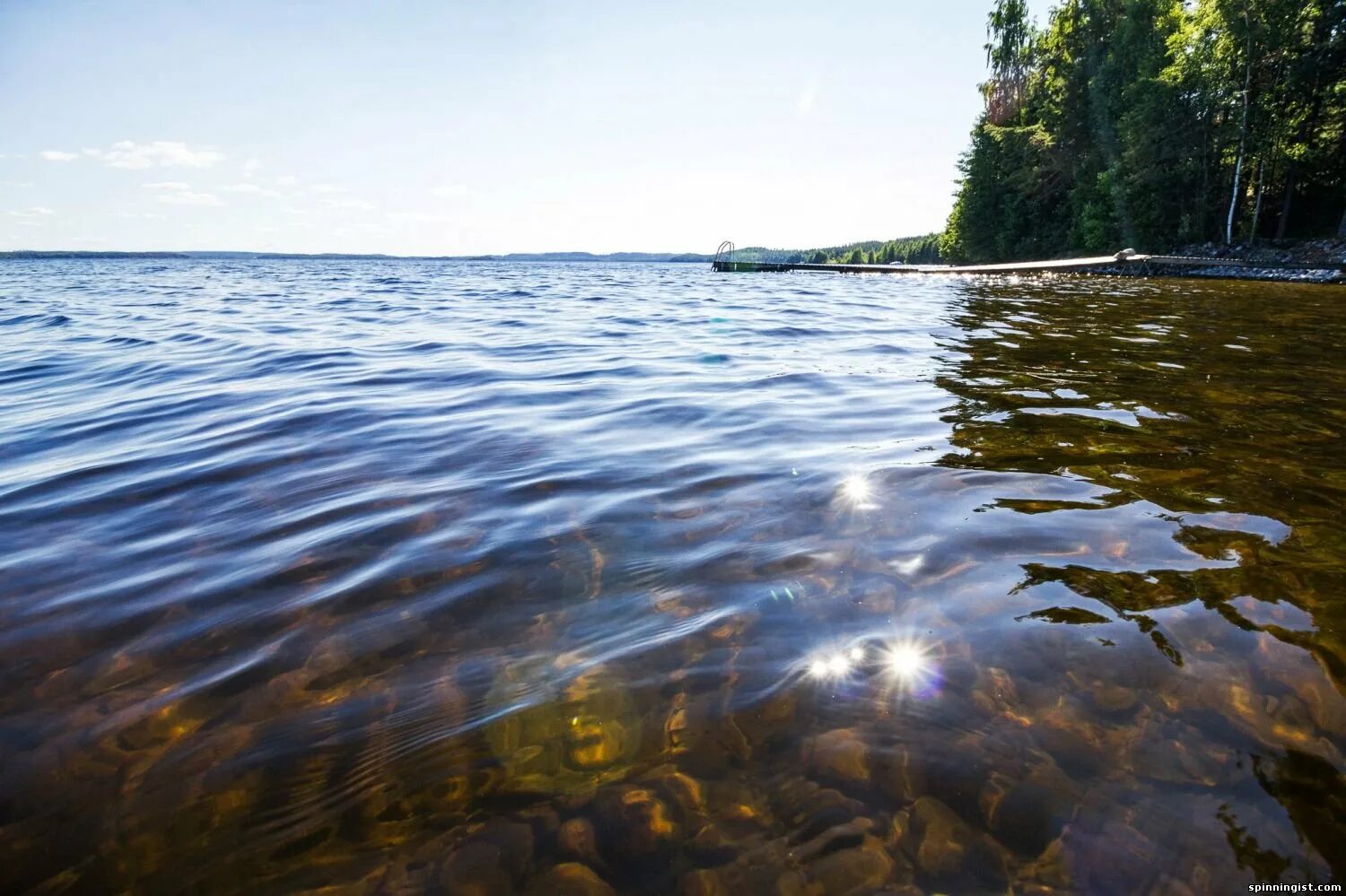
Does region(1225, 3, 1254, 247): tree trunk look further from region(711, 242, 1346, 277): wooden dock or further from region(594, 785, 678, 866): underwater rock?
region(594, 785, 678, 866): underwater rock

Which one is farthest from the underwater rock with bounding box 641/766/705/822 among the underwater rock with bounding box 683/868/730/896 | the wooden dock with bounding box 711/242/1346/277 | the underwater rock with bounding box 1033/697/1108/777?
the wooden dock with bounding box 711/242/1346/277

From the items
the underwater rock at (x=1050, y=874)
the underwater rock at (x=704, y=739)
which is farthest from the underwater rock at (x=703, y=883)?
the underwater rock at (x=1050, y=874)

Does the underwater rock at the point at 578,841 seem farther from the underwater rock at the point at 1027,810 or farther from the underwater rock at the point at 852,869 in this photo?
the underwater rock at the point at 1027,810

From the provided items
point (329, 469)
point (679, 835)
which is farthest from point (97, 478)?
point (679, 835)

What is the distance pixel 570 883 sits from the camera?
138 centimetres

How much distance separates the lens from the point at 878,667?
1.99m

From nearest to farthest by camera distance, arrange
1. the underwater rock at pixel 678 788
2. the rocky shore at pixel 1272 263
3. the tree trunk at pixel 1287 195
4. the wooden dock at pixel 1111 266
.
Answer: the underwater rock at pixel 678 788 → the rocky shore at pixel 1272 263 → the wooden dock at pixel 1111 266 → the tree trunk at pixel 1287 195

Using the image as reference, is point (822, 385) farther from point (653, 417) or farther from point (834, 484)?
point (834, 484)

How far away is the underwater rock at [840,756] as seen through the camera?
63.3 inches

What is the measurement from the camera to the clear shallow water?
4.78ft

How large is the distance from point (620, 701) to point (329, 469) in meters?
2.95

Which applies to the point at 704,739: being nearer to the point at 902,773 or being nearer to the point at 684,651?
the point at 684,651

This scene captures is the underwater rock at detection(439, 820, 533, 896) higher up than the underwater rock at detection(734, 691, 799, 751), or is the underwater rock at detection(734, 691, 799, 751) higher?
the underwater rock at detection(734, 691, 799, 751)

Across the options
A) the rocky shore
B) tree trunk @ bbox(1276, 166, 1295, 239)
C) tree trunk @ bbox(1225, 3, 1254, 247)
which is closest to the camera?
the rocky shore
